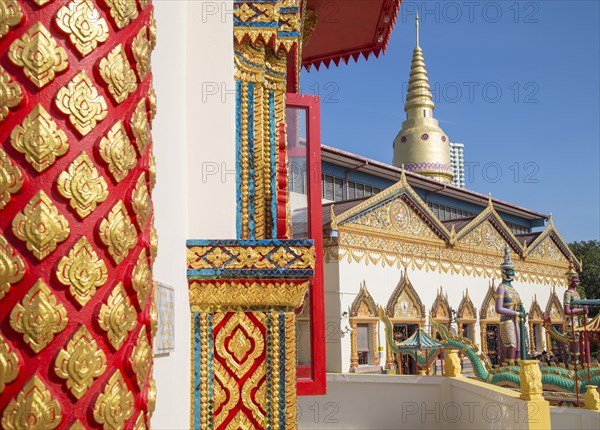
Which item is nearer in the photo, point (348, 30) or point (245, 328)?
point (245, 328)

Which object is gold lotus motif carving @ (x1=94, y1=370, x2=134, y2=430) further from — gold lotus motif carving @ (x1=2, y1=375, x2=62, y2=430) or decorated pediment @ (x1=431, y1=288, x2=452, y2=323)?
decorated pediment @ (x1=431, y1=288, x2=452, y2=323)

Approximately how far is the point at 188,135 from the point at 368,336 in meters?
13.0

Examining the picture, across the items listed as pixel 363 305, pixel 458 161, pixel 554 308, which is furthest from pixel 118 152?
pixel 458 161

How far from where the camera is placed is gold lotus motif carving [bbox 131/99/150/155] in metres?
1.07

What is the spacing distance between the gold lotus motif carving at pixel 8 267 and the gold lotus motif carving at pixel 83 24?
0.32 metres

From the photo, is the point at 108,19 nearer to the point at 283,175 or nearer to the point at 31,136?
the point at 31,136

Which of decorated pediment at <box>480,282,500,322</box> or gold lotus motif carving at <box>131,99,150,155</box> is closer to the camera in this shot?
gold lotus motif carving at <box>131,99,150,155</box>

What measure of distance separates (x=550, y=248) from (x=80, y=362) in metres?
24.5

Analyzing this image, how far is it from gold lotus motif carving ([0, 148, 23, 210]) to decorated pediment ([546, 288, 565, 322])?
24.4 meters

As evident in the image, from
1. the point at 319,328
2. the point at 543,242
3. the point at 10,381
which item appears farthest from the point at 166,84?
the point at 543,242

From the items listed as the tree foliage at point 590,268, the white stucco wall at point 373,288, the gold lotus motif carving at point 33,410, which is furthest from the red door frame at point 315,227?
the tree foliage at point 590,268

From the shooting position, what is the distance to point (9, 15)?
3.04 feet

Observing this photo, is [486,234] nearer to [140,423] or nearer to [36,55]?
[140,423]

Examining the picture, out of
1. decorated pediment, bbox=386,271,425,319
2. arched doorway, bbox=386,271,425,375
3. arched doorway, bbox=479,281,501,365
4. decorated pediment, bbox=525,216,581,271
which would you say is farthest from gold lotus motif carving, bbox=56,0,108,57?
decorated pediment, bbox=525,216,581,271
